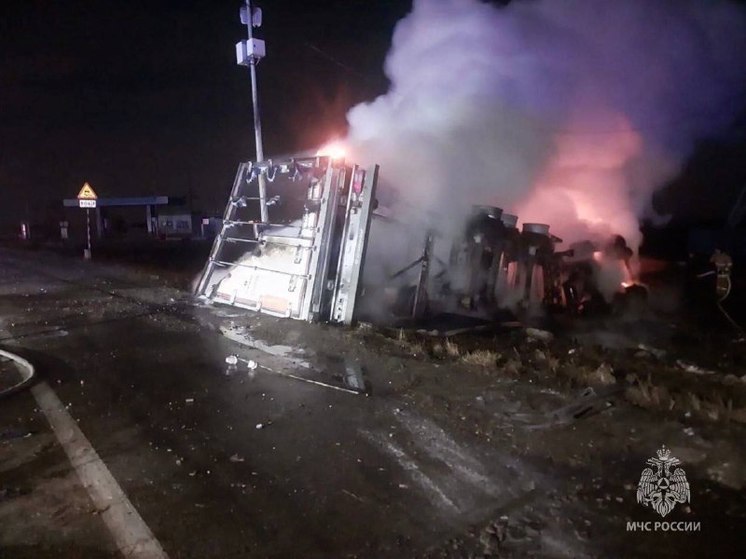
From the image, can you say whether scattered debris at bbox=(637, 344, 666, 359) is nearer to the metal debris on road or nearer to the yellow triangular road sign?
the metal debris on road

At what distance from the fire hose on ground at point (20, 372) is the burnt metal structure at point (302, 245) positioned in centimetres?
364

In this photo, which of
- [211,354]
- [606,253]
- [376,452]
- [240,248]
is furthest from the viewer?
[606,253]

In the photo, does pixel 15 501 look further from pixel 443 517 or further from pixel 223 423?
pixel 443 517

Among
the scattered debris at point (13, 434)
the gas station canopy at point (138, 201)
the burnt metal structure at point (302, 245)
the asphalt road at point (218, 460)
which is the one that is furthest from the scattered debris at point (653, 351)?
the gas station canopy at point (138, 201)

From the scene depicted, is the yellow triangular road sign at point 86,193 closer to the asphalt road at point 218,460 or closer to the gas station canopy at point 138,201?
the asphalt road at point 218,460

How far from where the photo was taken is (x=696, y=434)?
4441mm

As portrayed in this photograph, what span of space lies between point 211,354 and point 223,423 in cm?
243

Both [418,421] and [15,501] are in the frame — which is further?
[418,421]

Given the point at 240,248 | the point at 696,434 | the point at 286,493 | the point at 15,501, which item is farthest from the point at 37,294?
the point at 696,434

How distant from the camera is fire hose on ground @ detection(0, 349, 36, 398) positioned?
18.9 ft

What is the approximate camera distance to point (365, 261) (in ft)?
31.3

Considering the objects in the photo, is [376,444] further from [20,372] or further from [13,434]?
[20,372]

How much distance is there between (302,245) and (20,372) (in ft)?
13.9

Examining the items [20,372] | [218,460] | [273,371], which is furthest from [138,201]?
[218,460]
